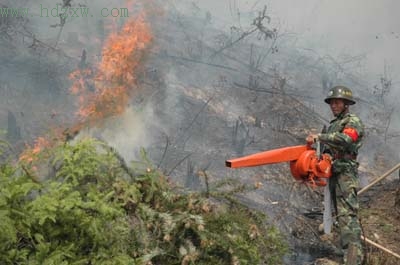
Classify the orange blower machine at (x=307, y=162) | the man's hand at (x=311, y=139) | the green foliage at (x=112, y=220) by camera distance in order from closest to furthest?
the green foliage at (x=112, y=220), the orange blower machine at (x=307, y=162), the man's hand at (x=311, y=139)

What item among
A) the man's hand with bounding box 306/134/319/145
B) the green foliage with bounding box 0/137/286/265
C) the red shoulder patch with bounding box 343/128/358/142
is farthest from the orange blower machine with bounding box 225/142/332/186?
the green foliage with bounding box 0/137/286/265

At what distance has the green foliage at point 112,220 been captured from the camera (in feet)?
7.81

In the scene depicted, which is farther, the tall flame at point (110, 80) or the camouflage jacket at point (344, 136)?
the tall flame at point (110, 80)

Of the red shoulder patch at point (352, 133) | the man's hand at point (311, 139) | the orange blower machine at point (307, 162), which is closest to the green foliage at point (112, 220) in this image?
the orange blower machine at point (307, 162)

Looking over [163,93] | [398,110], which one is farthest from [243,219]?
[398,110]

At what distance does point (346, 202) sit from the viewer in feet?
15.8

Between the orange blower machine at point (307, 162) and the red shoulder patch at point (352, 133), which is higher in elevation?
the red shoulder patch at point (352, 133)

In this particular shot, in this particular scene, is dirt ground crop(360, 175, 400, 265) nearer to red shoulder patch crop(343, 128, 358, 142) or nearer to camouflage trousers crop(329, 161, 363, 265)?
camouflage trousers crop(329, 161, 363, 265)

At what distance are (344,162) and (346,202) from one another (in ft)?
1.49

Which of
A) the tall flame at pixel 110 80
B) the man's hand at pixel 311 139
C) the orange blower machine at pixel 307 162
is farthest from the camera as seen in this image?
the tall flame at pixel 110 80

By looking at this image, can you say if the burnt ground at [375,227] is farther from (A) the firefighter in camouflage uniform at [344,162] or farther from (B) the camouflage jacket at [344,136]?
(B) the camouflage jacket at [344,136]

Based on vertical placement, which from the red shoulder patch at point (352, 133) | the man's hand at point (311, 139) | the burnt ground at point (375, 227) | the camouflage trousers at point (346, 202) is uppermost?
the red shoulder patch at point (352, 133)

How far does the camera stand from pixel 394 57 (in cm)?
1773

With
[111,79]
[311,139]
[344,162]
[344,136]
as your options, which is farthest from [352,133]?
[111,79]
